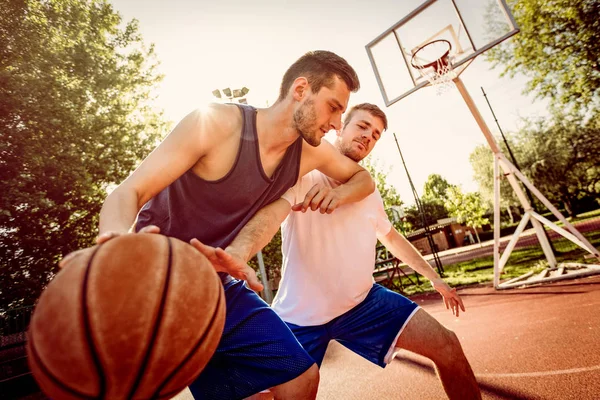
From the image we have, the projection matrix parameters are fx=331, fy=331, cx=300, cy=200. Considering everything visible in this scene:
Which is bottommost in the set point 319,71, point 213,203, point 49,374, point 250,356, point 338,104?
point 250,356

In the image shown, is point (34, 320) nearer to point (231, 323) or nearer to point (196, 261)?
point (196, 261)

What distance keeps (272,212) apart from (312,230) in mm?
699

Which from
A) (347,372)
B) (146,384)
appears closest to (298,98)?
(146,384)

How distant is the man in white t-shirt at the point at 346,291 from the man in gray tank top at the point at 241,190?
6.9 inches

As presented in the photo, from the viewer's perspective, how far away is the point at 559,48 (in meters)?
13.8

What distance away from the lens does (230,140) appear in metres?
2.04

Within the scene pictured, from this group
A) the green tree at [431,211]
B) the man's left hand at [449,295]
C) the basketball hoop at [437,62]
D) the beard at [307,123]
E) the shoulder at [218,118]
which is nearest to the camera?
the shoulder at [218,118]

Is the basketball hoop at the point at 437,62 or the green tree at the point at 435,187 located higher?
the green tree at the point at 435,187

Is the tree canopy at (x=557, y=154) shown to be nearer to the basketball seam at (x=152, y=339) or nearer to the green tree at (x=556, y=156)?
the green tree at (x=556, y=156)

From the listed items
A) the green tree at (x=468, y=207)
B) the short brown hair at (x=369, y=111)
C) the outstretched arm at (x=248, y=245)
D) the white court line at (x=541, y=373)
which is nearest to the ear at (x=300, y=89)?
the outstretched arm at (x=248, y=245)

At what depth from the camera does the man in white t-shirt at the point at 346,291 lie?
2.22 metres

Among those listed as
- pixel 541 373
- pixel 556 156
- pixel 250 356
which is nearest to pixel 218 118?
pixel 250 356

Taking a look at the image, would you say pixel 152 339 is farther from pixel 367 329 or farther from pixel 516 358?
pixel 516 358

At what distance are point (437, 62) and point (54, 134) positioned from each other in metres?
11.0
